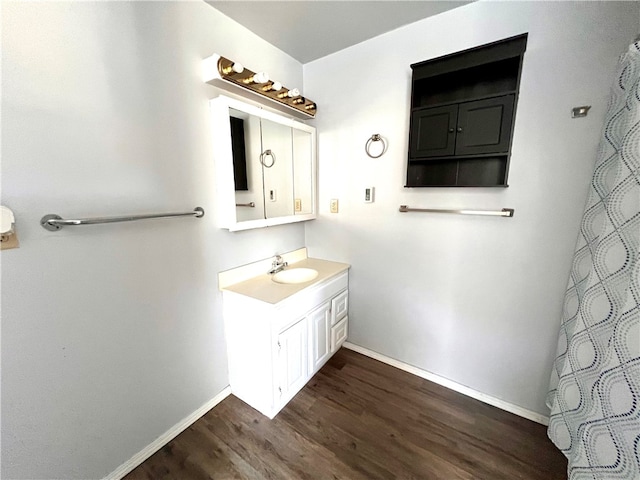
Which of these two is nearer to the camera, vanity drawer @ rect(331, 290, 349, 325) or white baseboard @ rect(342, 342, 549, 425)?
white baseboard @ rect(342, 342, 549, 425)

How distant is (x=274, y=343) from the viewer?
1.46 m

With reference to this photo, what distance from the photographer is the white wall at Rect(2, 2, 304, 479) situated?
3.01 feet

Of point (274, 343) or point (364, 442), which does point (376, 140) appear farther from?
point (364, 442)

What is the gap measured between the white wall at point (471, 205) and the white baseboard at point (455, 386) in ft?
0.15

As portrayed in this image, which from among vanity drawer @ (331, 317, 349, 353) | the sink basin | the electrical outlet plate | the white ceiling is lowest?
vanity drawer @ (331, 317, 349, 353)

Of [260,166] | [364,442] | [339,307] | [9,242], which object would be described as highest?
[260,166]

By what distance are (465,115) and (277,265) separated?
5.26 ft

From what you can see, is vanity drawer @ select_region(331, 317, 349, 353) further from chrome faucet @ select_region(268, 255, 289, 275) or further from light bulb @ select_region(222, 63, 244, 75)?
light bulb @ select_region(222, 63, 244, 75)

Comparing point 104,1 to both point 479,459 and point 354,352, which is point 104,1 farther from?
point 479,459

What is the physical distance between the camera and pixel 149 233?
126cm

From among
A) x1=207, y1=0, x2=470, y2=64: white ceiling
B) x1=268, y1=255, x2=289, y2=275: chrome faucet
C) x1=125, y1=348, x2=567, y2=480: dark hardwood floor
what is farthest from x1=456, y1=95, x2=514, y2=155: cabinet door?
x1=125, y1=348, x2=567, y2=480: dark hardwood floor

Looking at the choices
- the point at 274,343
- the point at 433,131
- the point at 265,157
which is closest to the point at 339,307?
the point at 274,343

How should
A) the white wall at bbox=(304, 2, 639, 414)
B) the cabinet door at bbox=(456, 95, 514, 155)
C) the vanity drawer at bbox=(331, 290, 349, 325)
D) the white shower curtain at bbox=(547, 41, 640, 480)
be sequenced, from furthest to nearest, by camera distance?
the vanity drawer at bbox=(331, 290, 349, 325) → the cabinet door at bbox=(456, 95, 514, 155) → the white wall at bbox=(304, 2, 639, 414) → the white shower curtain at bbox=(547, 41, 640, 480)

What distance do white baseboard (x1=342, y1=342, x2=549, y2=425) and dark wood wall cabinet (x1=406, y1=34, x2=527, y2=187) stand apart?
55.5 inches
